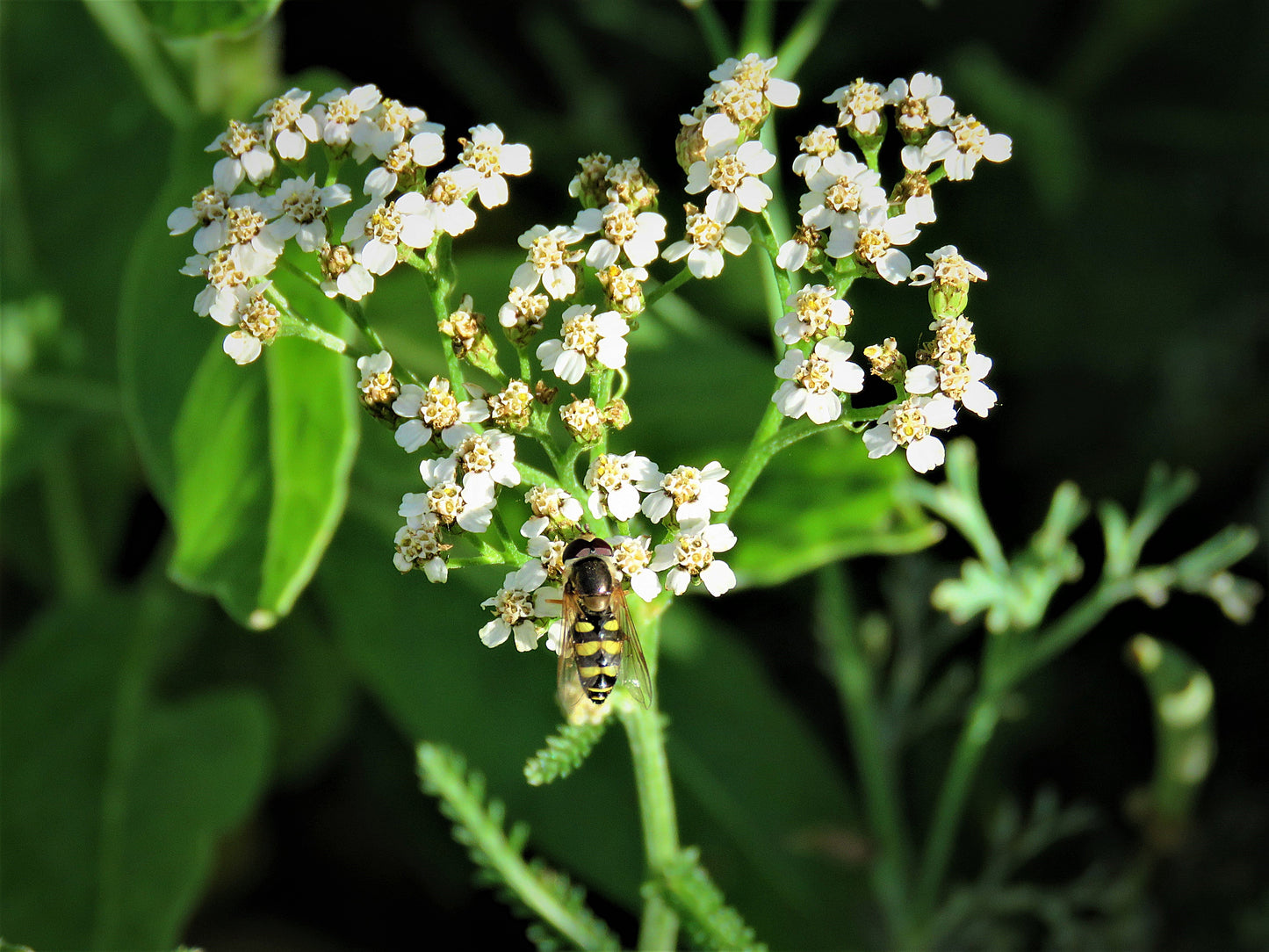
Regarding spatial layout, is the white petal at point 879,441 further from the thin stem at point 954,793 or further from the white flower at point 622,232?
the thin stem at point 954,793

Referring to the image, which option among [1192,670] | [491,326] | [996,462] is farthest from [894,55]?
[1192,670]

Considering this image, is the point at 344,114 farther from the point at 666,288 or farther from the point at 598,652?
the point at 598,652

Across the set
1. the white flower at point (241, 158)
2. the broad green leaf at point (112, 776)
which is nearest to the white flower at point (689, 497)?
the white flower at point (241, 158)

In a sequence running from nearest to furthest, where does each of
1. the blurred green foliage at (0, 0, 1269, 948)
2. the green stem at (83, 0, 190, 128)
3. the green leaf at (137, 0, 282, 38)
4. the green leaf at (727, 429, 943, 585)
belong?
the green leaf at (137, 0, 282, 38)
the green leaf at (727, 429, 943, 585)
the blurred green foliage at (0, 0, 1269, 948)
the green stem at (83, 0, 190, 128)

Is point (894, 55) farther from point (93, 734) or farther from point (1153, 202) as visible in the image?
point (93, 734)

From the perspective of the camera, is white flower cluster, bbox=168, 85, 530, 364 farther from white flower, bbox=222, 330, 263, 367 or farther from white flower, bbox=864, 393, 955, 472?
white flower, bbox=864, 393, 955, 472

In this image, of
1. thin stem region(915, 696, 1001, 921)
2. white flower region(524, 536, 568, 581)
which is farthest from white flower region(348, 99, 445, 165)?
thin stem region(915, 696, 1001, 921)
